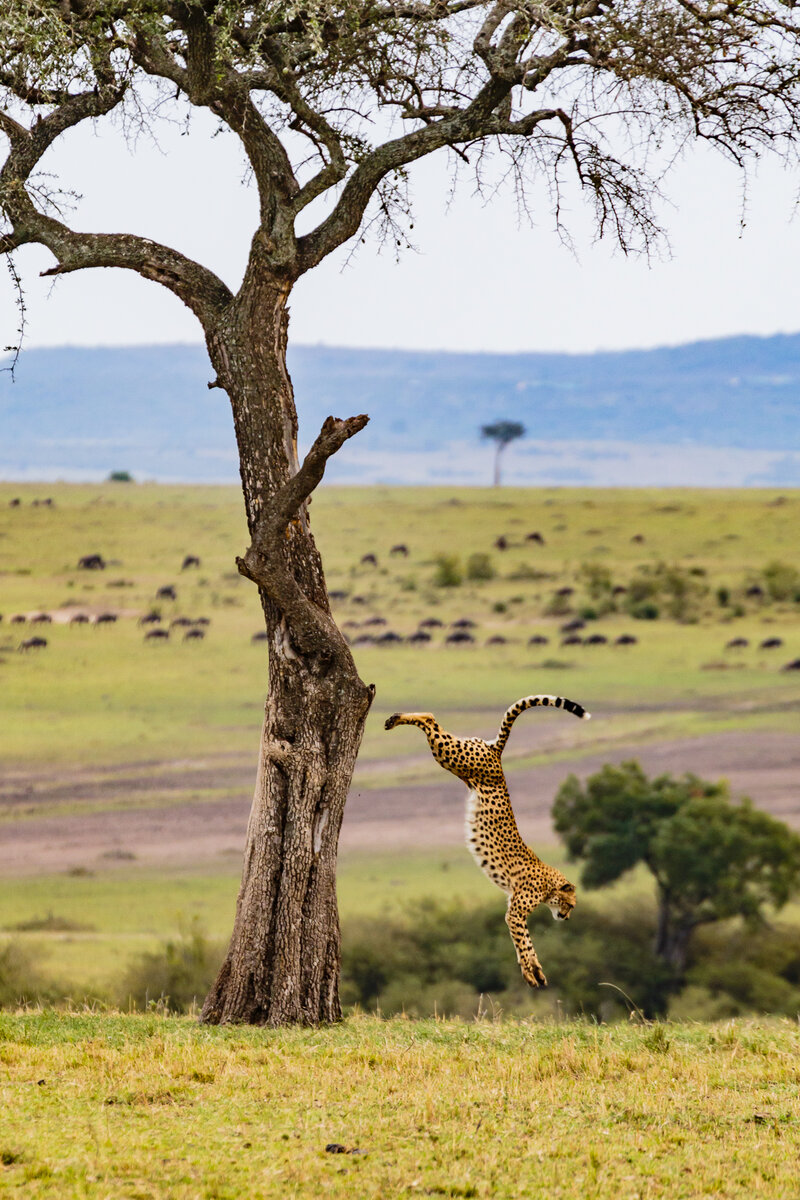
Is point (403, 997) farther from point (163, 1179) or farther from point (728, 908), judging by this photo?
point (163, 1179)

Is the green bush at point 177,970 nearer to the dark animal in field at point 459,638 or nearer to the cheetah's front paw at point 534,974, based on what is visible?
the dark animal in field at point 459,638

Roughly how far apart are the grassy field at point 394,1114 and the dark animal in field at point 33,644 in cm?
5832

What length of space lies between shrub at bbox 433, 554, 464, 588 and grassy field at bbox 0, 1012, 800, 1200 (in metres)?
68.7

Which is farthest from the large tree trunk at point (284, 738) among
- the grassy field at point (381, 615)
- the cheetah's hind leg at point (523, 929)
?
the grassy field at point (381, 615)

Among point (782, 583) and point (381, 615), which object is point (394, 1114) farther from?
point (782, 583)

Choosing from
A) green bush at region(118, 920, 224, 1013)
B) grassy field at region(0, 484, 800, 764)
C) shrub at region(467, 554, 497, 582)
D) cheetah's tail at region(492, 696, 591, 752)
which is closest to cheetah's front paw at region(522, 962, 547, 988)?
cheetah's tail at region(492, 696, 591, 752)

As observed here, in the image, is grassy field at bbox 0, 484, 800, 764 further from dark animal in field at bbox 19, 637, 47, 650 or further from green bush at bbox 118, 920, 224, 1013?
green bush at bbox 118, 920, 224, 1013

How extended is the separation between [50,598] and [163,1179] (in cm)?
6966

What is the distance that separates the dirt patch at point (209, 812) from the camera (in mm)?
59344

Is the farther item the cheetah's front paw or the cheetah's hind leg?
the cheetah's hind leg

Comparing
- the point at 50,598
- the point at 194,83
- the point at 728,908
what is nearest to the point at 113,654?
the point at 50,598

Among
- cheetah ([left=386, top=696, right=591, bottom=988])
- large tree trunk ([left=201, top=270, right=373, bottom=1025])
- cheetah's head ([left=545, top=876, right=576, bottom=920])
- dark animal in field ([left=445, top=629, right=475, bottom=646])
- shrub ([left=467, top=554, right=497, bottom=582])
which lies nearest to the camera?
cheetah ([left=386, top=696, right=591, bottom=988])

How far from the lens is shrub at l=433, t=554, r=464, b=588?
79312 millimetres

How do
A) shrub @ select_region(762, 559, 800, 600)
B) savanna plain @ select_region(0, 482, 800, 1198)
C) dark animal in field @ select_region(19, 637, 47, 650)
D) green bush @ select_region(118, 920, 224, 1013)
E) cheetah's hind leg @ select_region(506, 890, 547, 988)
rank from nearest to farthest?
savanna plain @ select_region(0, 482, 800, 1198) → cheetah's hind leg @ select_region(506, 890, 547, 988) → green bush @ select_region(118, 920, 224, 1013) → dark animal in field @ select_region(19, 637, 47, 650) → shrub @ select_region(762, 559, 800, 600)
